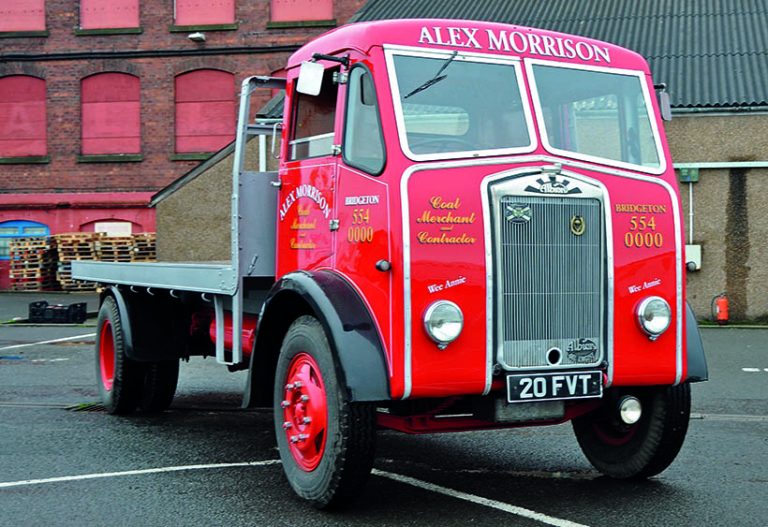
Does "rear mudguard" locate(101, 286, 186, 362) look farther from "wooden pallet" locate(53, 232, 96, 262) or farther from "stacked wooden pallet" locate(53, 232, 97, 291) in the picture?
"wooden pallet" locate(53, 232, 96, 262)

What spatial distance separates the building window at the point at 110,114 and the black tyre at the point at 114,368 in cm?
2316

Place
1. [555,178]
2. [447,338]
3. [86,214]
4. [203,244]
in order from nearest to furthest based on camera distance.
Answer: [447,338], [555,178], [203,244], [86,214]

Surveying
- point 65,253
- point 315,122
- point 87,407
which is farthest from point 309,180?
point 65,253

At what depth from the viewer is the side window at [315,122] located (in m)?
6.38

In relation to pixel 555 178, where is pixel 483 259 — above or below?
below

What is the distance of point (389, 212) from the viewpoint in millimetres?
5633

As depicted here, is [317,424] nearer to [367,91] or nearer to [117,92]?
[367,91]

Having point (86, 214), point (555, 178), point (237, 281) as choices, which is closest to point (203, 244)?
point (86, 214)

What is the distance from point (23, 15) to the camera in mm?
32625

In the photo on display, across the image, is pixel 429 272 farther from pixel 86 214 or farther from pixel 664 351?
pixel 86 214

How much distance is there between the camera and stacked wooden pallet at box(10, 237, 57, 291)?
30.0 m

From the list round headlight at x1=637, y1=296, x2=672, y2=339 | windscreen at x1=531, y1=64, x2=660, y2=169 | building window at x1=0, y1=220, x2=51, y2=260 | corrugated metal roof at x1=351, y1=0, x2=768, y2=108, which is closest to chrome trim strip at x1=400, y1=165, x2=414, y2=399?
windscreen at x1=531, y1=64, x2=660, y2=169

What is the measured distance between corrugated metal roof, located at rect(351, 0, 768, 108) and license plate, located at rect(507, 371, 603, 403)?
14735 mm

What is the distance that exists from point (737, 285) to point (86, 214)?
65.3ft
